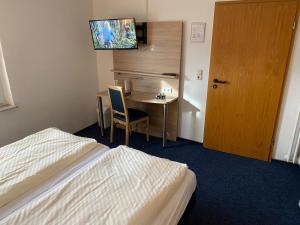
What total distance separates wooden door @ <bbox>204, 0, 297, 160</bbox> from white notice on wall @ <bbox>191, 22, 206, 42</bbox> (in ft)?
0.53

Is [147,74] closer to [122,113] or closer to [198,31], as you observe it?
[122,113]

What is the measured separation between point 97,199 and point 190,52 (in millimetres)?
2194

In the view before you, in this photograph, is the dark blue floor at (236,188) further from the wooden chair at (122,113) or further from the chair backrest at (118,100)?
the chair backrest at (118,100)

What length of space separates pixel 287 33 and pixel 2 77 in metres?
3.11

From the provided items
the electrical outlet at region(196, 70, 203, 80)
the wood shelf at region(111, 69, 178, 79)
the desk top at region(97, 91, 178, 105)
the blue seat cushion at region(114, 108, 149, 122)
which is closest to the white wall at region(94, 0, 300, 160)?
the electrical outlet at region(196, 70, 203, 80)

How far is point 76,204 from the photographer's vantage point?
1.19 metres

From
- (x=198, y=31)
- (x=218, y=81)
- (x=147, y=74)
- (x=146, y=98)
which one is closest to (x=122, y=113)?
(x=146, y=98)

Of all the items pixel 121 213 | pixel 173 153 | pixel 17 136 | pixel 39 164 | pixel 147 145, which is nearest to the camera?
pixel 121 213

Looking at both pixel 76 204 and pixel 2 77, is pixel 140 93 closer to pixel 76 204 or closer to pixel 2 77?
pixel 2 77

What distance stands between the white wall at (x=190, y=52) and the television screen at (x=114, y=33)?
305 millimetres

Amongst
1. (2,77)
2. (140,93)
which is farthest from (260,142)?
(2,77)

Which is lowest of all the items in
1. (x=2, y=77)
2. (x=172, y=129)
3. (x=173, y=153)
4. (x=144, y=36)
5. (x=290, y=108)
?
(x=173, y=153)

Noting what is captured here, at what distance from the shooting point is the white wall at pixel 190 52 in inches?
102

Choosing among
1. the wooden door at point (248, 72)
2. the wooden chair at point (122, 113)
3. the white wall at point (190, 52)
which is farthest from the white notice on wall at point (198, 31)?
the wooden chair at point (122, 113)
